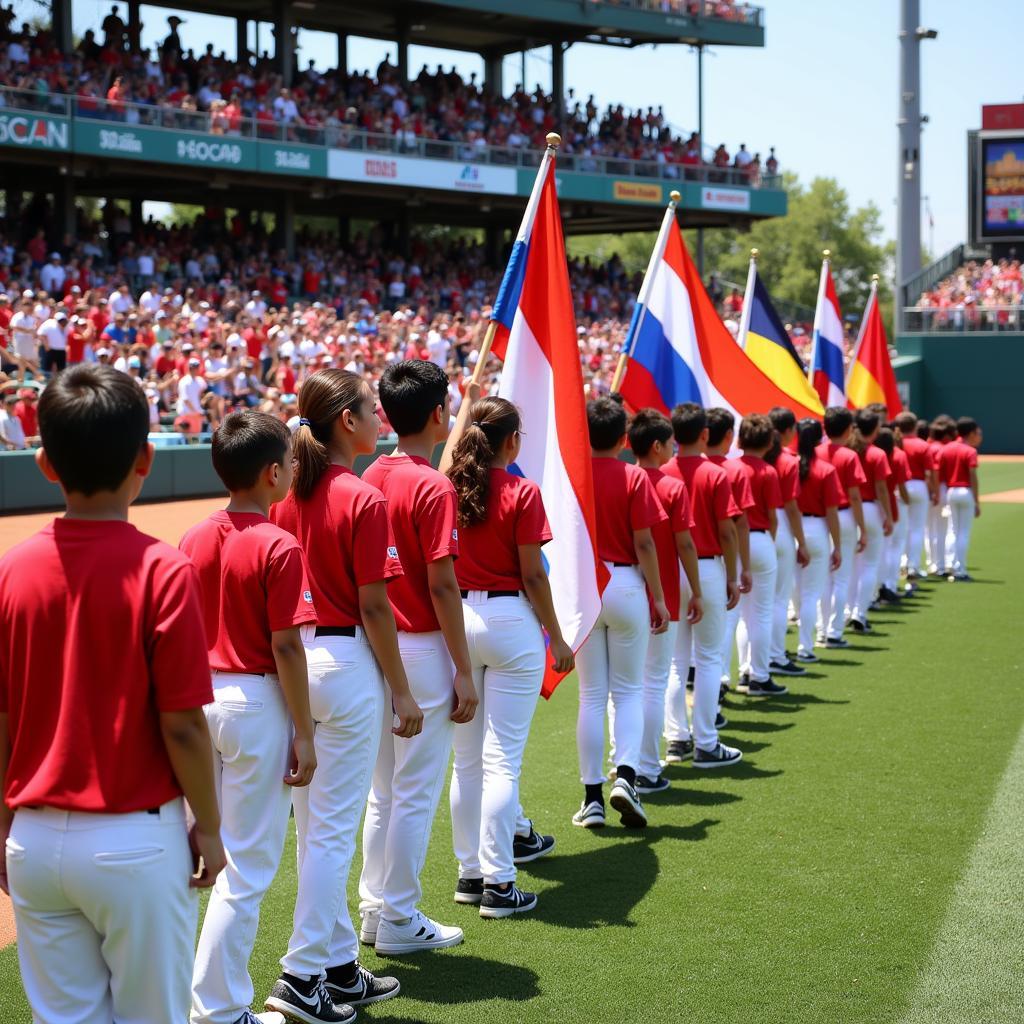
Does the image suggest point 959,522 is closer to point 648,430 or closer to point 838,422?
point 838,422

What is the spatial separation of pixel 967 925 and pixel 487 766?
80.1 inches

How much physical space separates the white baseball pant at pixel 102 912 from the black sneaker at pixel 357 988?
5.34ft

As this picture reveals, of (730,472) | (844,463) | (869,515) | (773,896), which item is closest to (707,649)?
(730,472)

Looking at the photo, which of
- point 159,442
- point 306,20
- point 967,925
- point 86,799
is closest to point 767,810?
point 967,925

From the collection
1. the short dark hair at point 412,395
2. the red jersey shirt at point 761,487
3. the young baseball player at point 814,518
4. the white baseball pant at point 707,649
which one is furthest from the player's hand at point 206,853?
the young baseball player at point 814,518

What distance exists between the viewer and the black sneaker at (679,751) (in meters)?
8.34

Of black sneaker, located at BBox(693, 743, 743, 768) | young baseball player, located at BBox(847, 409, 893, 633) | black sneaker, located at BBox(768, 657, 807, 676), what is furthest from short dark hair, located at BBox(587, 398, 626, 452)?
young baseball player, located at BBox(847, 409, 893, 633)

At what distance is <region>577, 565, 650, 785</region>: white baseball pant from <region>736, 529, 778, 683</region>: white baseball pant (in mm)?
3160

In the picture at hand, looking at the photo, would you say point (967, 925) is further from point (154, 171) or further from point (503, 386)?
point (154, 171)

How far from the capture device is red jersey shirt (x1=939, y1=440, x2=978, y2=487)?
16453mm

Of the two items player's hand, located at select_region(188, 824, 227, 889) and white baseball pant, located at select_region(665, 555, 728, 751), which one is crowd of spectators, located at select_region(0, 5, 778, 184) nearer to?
white baseball pant, located at select_region(665, 555, 728, 751)

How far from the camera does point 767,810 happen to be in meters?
7.13

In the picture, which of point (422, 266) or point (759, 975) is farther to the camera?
point (422, 266)

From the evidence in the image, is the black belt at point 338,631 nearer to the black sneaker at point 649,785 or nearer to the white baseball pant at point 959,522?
the black sneaker at point 649,785
